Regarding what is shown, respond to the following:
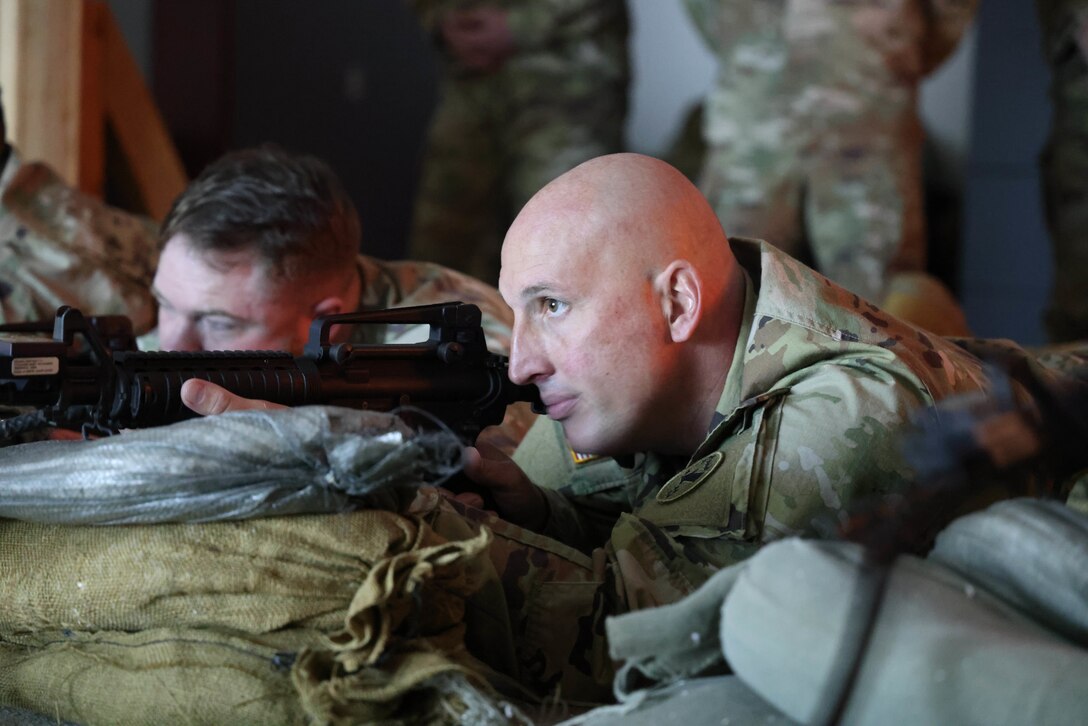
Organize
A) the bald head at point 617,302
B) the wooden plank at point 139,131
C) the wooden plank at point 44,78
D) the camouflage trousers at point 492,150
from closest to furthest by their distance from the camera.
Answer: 1. the bald head at point 617,302
2. the wooden plank at point 44,78
3. the wooden plank at point 139,131
4. the camouflage trousers at point 492,150

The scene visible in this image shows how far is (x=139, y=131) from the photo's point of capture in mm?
3420

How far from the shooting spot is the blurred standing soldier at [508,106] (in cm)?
441

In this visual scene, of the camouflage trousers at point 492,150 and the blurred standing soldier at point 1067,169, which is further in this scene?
the camouflage trousers at point 492,150

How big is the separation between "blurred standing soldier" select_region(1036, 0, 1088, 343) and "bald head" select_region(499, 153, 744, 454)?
9.32 ft

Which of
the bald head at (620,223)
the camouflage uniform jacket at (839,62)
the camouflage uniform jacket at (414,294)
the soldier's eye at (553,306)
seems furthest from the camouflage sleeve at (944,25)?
the soldier's eye at (553,306)

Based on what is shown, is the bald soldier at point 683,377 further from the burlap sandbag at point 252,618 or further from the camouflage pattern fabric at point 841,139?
the camouflage pattern fabric at point 841,139

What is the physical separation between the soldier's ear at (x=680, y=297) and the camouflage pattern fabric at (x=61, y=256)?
4.63 ft

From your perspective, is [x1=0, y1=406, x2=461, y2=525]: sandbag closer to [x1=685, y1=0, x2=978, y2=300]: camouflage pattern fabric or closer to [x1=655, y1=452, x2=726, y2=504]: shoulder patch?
[x1=655, y1=452, x2=726, y2=504]: shoulder patch

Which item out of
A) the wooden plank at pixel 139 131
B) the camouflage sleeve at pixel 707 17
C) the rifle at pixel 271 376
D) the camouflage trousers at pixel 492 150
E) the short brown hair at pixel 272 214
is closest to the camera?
the rifle at pixel 271 376

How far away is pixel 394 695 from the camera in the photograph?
915 millimetres

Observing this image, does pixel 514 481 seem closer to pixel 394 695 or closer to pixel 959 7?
pixel 394 695

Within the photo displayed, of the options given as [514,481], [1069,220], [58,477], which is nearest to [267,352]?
[514,481]

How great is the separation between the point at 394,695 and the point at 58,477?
0.32m

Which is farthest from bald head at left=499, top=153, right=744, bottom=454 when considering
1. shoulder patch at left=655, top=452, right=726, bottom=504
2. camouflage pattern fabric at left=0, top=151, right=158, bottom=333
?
camouflage pattern fabric at left=0, top=151, right=158, bottom=333
